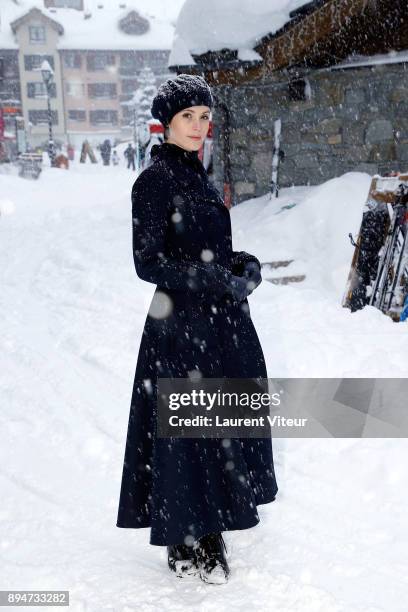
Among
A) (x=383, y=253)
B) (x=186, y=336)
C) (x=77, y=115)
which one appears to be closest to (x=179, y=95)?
(x=186, y=336)

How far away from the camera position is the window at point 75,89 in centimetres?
5194

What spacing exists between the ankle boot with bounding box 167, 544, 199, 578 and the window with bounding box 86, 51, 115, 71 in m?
54.9

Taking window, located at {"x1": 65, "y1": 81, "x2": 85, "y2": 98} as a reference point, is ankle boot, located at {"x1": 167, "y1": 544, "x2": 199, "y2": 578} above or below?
below

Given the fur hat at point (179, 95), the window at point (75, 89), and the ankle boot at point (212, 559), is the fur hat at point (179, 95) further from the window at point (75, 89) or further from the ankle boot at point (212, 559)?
the window at point (75, 89)

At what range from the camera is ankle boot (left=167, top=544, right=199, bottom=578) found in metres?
2.50

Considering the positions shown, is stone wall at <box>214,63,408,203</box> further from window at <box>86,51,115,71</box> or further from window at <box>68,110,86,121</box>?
window at <box>86,51,115,71</box>

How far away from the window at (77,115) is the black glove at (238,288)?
54102 mm

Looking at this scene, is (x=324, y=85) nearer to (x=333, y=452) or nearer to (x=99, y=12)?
(x=333, y=452)

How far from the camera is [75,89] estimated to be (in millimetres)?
52125

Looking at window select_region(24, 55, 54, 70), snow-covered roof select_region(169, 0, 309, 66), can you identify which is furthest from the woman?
window select_region(24, 55, 54, 70)

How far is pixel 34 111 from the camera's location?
50.0 m

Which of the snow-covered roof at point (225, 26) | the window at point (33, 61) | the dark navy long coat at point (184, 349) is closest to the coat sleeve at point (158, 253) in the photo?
the dark navy long coat at point (184, 349)

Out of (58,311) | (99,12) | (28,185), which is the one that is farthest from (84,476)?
(99,12)

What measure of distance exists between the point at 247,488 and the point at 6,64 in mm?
54019
